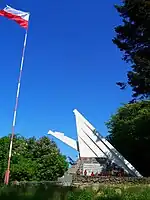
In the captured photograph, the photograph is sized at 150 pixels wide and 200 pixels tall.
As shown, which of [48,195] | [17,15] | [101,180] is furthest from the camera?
[101,180]

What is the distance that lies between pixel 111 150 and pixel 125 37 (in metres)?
13.5

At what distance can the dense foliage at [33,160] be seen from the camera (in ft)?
111

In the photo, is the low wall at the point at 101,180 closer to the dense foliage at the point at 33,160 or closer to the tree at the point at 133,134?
the dense foliage at the point at 33,160

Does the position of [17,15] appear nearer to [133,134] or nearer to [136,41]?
[136,41]

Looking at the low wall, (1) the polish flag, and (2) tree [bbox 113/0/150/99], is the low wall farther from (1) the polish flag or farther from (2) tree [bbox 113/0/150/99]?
(1) the polish flag

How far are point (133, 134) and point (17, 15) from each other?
2621cm

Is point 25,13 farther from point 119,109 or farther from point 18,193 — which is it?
point 119,109

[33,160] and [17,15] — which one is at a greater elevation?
[17,15]

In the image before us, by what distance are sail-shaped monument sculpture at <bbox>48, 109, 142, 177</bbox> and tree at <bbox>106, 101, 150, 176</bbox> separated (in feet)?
17.1

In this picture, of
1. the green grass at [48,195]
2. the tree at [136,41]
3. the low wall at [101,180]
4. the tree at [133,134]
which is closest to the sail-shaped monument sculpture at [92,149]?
the low wall at [101,180]

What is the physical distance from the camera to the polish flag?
2659 cm

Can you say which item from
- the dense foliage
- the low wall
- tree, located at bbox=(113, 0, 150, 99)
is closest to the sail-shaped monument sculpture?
the low wall

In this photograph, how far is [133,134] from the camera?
1955 inches

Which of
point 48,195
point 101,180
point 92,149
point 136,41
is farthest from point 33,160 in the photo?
point 48,195
